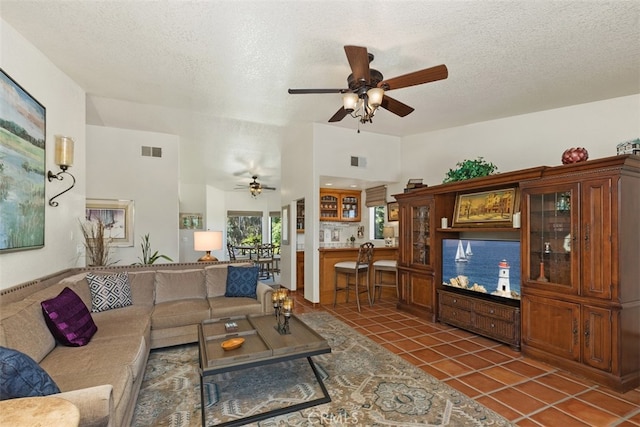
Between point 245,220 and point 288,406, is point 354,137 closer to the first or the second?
point 288,406

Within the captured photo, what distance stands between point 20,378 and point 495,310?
3937 millimetres

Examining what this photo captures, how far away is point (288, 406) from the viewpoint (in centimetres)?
220

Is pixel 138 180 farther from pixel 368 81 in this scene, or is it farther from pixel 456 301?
pixel 456 301

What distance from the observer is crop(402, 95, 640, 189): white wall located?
3.29 metres

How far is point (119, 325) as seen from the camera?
270 centimetres

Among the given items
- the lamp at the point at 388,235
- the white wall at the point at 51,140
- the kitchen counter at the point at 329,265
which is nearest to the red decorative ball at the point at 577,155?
the kitchen counter at the point at 329,265

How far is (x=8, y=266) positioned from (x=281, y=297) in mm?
2135

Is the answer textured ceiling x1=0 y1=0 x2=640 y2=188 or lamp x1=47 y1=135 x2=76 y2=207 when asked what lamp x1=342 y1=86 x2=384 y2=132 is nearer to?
textured ceiling x1=0 y1=0 x2=640 y2=188

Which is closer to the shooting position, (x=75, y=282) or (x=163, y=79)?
(x=75, y=282)

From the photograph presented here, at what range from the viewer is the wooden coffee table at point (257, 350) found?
6.77ft

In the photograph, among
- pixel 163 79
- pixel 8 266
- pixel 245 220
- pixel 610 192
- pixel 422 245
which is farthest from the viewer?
pixel 245 220

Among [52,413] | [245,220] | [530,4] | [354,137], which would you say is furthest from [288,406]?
[245,220]

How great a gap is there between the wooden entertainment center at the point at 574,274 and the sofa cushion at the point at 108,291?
13.1 feet

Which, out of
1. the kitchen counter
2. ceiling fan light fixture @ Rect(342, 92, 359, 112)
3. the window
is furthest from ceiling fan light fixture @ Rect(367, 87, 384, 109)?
the window
